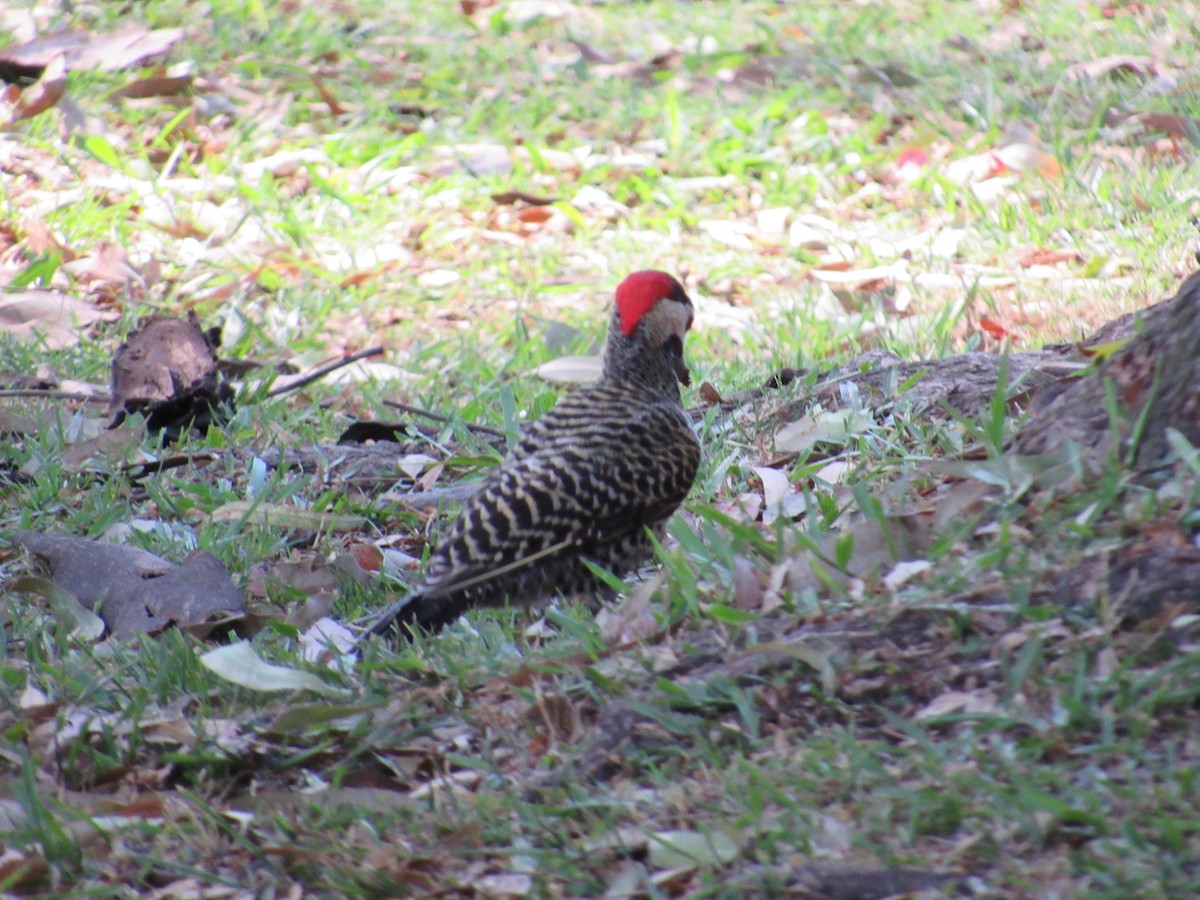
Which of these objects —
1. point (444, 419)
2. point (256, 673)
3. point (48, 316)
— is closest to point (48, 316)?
point (48, 316)

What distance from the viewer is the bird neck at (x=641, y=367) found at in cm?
475

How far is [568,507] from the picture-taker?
4.11 meters

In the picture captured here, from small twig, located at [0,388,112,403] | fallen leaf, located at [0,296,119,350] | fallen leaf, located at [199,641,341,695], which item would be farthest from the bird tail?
fallen leaf, located at [0,296,119,350]

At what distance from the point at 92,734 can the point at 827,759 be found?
159 centimetres

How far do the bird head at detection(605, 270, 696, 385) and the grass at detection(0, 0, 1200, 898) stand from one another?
44 cm

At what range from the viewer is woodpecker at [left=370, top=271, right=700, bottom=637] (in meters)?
3.97

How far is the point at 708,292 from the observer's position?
752cm

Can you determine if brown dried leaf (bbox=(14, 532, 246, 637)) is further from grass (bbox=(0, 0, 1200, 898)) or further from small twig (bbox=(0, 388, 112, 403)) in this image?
small twig (bbox=(0, 388, 112, 403))

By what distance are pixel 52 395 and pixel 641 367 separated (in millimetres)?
2325

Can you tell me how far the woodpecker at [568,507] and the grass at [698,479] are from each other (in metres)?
0.14

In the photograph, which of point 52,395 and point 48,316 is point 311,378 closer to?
point 52,395

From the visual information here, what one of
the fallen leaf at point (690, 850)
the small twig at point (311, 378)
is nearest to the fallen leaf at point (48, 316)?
the small twig at point (311, 378)

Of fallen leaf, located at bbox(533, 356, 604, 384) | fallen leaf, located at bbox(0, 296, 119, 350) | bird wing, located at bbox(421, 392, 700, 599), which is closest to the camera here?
bird wing, located at bbox(421, 392, 700, 599)

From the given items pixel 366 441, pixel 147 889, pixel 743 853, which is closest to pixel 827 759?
pixel 743 853
